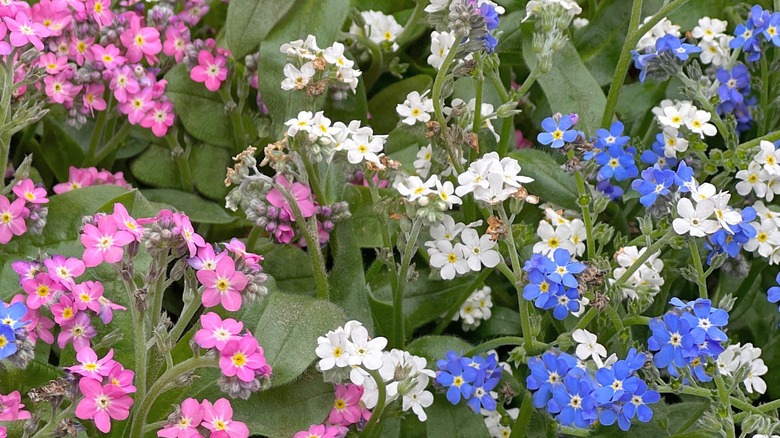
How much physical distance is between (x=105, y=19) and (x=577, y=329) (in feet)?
3.29

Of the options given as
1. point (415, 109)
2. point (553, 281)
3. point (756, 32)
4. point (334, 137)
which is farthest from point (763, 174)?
point (334, 137)

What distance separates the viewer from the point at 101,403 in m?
1.22

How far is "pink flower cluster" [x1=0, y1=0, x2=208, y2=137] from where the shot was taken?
163 centimetres

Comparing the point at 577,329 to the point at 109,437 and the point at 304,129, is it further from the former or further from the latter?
the point at 109,437

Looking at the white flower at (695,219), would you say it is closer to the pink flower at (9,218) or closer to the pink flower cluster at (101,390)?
the pink flower cluster at (101,390)

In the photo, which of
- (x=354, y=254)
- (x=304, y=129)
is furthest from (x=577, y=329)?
(x=304, y=129)

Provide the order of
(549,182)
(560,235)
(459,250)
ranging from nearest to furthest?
1. (459,250)
2. (560,235)
3. (549,182)

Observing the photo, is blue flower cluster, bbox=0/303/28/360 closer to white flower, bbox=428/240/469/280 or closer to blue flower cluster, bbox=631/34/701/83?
white flower, bbox=428/240/469/280

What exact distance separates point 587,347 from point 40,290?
0.79 metres

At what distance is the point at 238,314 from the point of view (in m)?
1.44

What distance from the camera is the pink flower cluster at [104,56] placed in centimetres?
163

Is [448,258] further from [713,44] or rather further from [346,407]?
[713,44]

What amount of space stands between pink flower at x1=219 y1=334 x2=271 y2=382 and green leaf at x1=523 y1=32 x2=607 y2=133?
78 cm

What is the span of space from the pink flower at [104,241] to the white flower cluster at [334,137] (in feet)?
0.92
